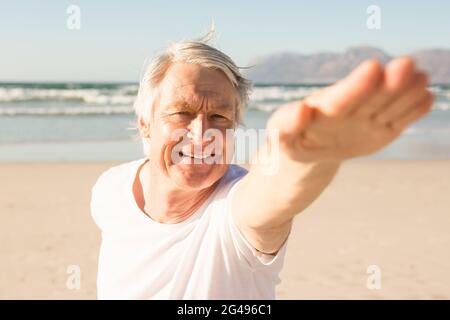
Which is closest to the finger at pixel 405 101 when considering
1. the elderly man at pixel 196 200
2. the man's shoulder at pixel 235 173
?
the elderly man at pixel 196 200

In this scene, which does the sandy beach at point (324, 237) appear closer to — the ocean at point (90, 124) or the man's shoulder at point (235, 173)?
the ocean at point (90, 124)

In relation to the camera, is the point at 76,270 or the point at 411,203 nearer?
the point at 76,270

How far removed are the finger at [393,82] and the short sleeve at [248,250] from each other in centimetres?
91

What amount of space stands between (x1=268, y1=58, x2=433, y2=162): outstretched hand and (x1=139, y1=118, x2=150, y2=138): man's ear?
1.14m

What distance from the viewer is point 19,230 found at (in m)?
8.45

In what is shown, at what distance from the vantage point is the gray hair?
2.13 m

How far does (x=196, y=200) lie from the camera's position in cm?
226

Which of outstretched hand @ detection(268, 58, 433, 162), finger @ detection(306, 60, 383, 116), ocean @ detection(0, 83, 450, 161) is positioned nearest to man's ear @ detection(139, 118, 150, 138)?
outstretched hand @ detection(268, 58, 433, 162)

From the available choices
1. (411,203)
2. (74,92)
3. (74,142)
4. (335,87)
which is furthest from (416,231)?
(74,92)

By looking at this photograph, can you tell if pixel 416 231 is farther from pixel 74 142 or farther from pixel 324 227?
pixel 74 142

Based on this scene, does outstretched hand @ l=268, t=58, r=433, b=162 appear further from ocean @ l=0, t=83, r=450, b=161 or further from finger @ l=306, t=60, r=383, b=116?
ocean @ l=0, t=83, r=450, b=161

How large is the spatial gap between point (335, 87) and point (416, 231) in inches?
307

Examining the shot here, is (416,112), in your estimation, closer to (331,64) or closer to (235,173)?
(235,173)

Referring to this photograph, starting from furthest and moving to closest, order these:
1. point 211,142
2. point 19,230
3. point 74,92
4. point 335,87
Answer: point 74,92 < point 19,230 < point 211,142 < point 335,87
